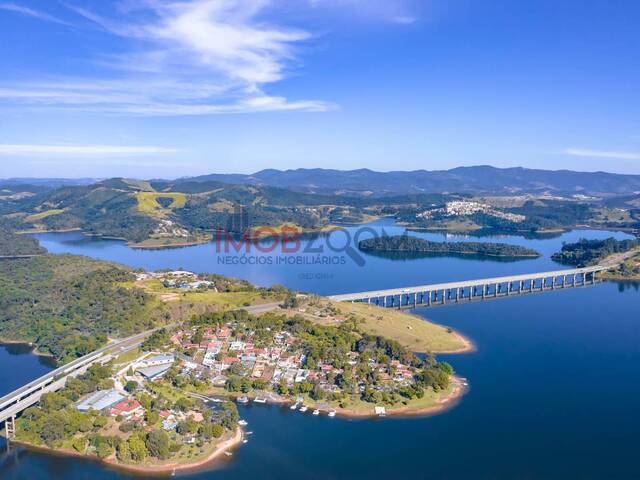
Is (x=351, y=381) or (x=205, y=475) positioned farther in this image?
(x=351, y=381)

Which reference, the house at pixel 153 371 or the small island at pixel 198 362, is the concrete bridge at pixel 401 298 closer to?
the small island at pixel 198 362

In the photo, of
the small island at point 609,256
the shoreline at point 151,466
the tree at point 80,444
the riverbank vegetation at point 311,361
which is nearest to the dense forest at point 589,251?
the small island at point 609,256

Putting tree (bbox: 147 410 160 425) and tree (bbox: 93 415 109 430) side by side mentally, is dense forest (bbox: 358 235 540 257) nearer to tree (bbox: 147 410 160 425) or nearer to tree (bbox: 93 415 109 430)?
tree (bbox: 147 410 160 425)

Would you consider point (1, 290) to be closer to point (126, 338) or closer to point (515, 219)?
point (126, 338)

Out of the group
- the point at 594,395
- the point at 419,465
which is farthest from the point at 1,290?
the point at 594,395

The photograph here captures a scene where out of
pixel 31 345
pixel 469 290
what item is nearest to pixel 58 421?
pixel 31 345

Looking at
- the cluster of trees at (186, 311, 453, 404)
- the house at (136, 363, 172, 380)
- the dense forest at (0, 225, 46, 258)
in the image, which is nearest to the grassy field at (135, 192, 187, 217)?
the dense forest at (0, 225, 46, 258)

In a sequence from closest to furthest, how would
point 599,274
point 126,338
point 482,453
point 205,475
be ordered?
point 205,475 < point 482,453 < point 126,338 < point 599,274
